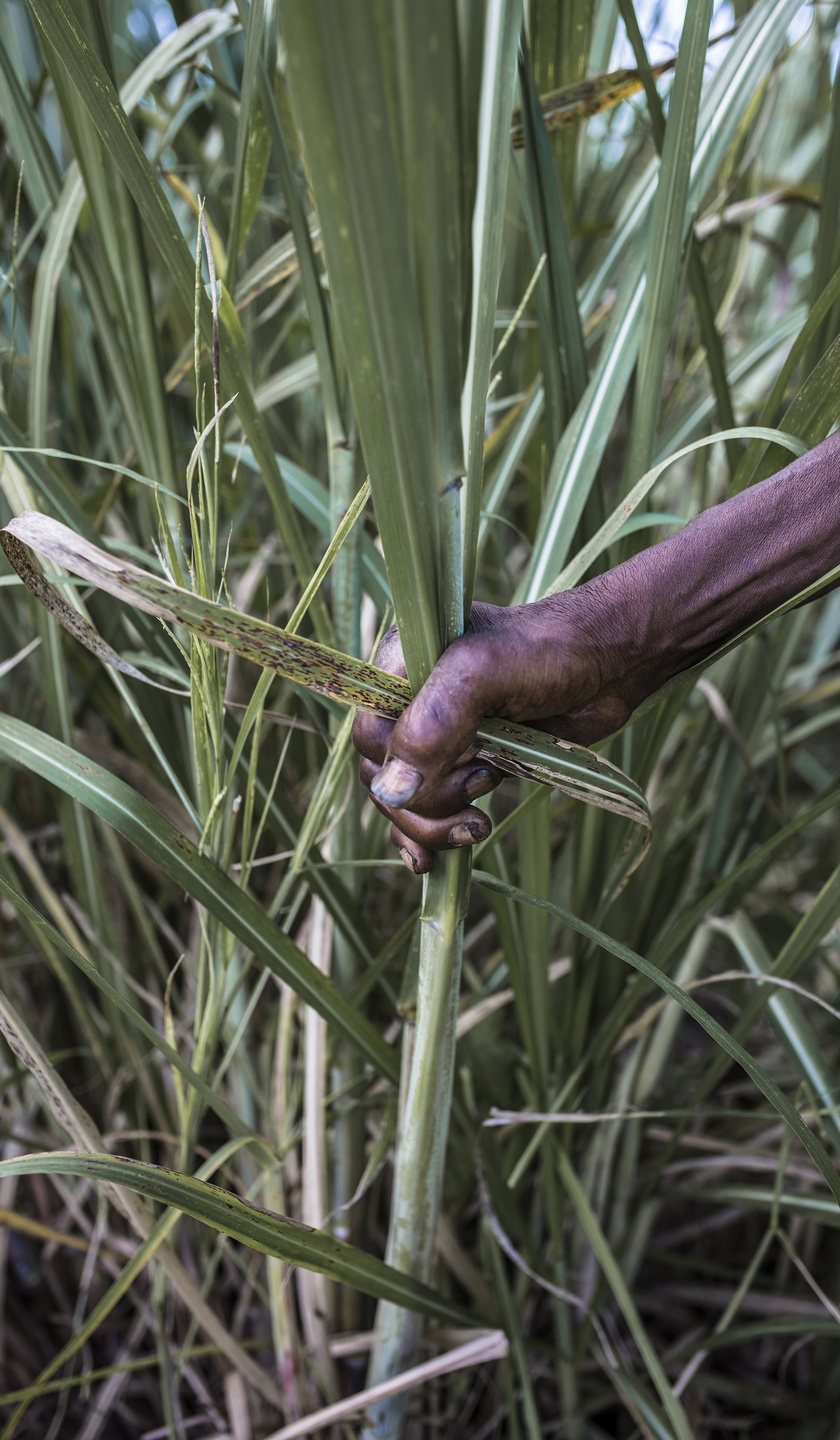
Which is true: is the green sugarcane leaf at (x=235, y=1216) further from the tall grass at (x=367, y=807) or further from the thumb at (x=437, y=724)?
the thumb at (x=437, y=724)

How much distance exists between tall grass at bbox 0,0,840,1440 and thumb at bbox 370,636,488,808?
0.01 m

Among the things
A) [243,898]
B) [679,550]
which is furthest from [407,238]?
[243,898]

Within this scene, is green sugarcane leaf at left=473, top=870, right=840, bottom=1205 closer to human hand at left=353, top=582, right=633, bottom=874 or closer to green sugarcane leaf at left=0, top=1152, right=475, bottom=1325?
human hand at left=353, top=582, right=633, bottom=874

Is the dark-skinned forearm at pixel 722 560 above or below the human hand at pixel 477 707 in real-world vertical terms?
above

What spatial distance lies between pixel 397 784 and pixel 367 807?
354 millimetres

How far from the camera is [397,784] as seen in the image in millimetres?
270

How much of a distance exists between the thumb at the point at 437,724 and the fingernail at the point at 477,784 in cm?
2

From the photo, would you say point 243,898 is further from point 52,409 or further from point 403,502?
point 52,409

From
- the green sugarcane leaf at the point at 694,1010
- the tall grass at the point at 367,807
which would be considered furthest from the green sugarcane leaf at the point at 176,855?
the green sugarcane leaf at the point at 694,1010

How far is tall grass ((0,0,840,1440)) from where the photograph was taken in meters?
0.26

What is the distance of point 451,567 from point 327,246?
0.31ft

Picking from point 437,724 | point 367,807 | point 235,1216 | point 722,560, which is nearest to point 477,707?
point 437,724

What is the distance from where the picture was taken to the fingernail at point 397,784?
0.88 feet

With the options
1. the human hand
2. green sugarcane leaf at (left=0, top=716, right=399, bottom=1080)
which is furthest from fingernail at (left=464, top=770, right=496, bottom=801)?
green sugarcane leaf at (left=0, top=716, right=399, bottom=1080)
